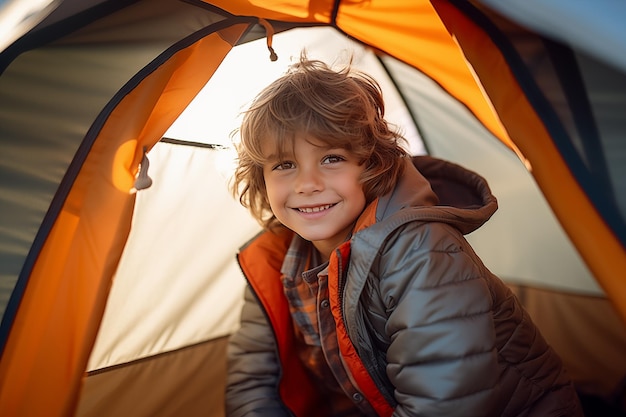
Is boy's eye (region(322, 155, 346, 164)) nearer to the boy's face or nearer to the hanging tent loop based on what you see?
the boy's face

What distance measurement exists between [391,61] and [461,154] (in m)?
0.38

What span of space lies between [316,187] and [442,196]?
0.33 metres

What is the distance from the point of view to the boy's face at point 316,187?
1409 millimetres

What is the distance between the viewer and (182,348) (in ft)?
6.05

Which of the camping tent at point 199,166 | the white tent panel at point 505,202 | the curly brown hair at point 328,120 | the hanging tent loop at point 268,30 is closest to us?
the camping tent at point 199,166

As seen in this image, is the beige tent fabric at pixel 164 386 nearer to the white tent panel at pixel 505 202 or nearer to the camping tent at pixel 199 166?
the camping tent at pixel 199 166

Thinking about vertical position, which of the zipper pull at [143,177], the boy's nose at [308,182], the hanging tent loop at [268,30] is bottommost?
the boy's nose at [308,182]

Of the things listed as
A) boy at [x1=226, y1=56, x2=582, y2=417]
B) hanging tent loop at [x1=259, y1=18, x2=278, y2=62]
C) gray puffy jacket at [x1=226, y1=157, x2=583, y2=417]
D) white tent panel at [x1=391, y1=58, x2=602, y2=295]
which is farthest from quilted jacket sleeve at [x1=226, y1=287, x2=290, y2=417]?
white tent panel at [x1=391, y1=58, x2=602, y2=295]

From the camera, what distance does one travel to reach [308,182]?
1.39 metres

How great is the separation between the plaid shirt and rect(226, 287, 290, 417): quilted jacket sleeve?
0.09 metres

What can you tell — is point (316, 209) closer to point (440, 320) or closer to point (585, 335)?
point (440, 320)

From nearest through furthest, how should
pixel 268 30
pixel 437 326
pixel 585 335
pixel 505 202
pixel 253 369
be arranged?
pixel 437 326, pixel 268 30, pixel 253 369, pixel 585 335, pixel 505 202

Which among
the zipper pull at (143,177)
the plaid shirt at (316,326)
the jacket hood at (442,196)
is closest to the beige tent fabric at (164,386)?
the plaid shirt at (316,326)

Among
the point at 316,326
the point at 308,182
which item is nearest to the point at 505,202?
the point at 316,326
